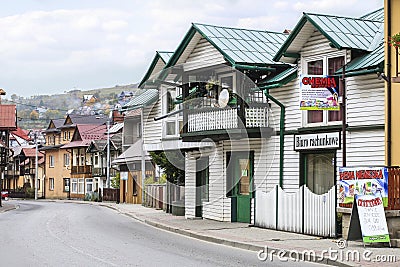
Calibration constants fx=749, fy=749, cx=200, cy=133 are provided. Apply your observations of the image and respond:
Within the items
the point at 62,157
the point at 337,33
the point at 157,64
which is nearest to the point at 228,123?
the point at 337,33

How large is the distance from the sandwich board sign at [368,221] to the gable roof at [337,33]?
5.28 metres

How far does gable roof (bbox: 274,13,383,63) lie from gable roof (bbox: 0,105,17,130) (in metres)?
41.4

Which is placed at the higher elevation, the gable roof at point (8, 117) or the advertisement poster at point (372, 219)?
the gable roof at point (8, 117)

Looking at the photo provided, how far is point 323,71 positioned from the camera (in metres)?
22.0

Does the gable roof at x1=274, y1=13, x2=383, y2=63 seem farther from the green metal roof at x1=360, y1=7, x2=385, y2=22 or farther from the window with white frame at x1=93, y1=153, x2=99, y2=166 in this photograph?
the window with white frame at x1=93, y1=153, x2=99, y2=166

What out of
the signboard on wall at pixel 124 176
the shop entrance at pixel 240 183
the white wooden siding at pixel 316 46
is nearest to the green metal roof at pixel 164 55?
the shop entrance at pixel 240 183

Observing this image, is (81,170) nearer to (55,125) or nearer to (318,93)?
(55,125)

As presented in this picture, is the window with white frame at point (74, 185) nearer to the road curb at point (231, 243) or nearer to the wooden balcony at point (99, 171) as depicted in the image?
the wooden balcony at point (99, 171)

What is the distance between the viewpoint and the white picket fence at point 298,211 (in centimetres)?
1919

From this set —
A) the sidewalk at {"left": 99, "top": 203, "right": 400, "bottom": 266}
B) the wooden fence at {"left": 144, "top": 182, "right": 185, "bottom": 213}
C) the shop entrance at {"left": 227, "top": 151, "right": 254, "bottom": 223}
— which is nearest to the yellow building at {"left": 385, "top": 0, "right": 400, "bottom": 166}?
the sidewalk at {"left": 99, "top": 203, "right": 400, "bottom": 266}

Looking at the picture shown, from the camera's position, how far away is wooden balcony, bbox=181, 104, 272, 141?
2391cm

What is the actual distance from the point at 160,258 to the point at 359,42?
9.19 meters

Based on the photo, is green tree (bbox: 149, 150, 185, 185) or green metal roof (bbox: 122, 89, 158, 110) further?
green metal roof (bbox: 122, 89, 158, 110)

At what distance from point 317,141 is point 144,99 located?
17.0m
